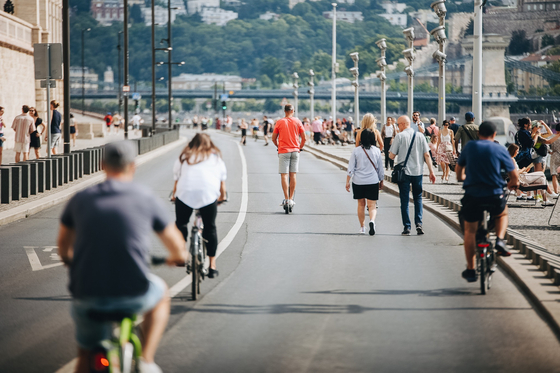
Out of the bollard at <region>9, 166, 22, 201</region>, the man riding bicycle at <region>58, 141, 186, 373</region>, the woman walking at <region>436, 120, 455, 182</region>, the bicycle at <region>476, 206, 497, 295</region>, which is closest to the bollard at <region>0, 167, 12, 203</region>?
the bollard at <region>9, 166, 22, 201</region>

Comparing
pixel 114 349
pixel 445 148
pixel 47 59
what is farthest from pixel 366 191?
pixel 47 59

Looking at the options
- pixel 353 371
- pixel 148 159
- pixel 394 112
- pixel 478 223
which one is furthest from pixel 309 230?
pixel 394 112

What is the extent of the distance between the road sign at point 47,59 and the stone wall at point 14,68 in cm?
1868

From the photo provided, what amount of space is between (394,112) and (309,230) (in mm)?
169791

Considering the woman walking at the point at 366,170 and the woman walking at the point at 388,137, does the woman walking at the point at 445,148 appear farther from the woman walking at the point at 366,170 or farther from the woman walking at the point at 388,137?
the woman walking at the point at 366,170

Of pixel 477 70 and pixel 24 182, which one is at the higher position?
pixel 477 70

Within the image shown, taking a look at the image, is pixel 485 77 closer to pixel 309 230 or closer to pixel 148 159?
pixel 148 159

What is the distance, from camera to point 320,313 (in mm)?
7637

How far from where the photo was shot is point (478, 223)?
8.83 m

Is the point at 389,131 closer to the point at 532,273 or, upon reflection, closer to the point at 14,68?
the point at 532,273

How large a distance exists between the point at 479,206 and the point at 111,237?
5347 millimetres

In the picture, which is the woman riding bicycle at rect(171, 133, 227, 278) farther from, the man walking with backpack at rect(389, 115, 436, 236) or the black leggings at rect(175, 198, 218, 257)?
the man walking with backpack at rect(389, 115, 436, 236)

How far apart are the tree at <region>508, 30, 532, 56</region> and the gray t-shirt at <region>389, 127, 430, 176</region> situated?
570 feet

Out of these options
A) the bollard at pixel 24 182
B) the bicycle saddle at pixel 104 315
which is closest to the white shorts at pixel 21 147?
the bollard at pixel 24 182
